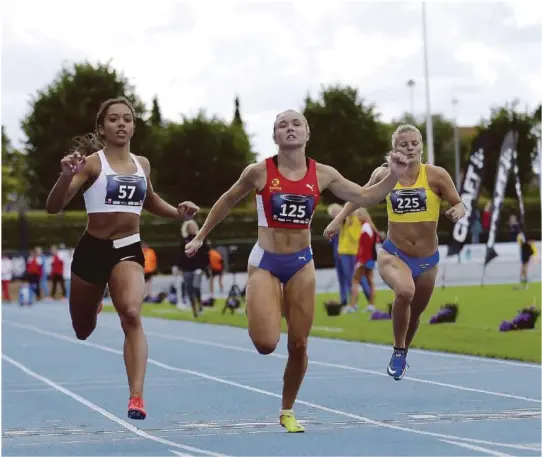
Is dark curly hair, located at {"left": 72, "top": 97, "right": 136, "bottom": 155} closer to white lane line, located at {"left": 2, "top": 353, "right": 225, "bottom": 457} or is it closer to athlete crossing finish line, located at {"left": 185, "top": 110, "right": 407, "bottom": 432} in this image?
athlete crossing finish line, located at {"left": 185, "top": 110, "right": 407, "bottom": 432}

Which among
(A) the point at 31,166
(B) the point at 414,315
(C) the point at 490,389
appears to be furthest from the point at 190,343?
(B) the point at 414,315

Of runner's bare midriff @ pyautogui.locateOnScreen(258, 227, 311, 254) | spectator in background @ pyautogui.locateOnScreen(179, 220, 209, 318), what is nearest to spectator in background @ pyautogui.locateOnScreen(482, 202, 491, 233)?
runner's bare midriff @ pyautogui.locateOnScreen(258, 227, 311, 254)

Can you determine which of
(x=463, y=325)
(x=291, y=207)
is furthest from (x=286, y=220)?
(x=463, y=325)

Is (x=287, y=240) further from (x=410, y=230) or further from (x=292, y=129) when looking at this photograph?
(x=292, y=129)

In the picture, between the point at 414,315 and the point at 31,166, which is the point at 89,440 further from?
the point at 414,315

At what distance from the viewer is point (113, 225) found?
9359 millimetres

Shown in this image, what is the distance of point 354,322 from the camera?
4109 cm

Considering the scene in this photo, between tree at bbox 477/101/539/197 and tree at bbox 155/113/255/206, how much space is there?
2.70 meters

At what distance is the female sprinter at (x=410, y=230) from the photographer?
9.41 metres

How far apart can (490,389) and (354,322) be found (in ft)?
53.8

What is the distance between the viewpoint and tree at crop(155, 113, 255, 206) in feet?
48.6

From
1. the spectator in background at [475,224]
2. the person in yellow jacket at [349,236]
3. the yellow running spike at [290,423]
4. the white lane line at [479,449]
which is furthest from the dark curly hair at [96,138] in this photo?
the white lane line at [479,449]

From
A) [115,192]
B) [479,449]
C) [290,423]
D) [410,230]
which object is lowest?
[479,449]

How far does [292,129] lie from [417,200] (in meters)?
0.97
